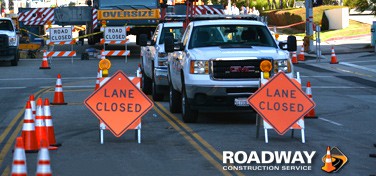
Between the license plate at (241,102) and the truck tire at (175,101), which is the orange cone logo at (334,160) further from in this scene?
the truck tire at (175,101)

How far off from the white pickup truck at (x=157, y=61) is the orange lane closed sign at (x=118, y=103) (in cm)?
685

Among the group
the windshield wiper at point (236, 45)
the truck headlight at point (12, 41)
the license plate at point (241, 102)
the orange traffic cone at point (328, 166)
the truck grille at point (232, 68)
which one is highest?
the windshield wiper at point (236, 45)

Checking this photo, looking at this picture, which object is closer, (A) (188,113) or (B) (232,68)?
(B) (232,68)

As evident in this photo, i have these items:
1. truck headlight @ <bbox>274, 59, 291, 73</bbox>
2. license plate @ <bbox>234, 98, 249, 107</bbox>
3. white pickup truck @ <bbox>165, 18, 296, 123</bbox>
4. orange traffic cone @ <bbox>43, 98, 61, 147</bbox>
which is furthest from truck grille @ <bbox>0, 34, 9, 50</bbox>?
orange traffic cone @ <bbox>43, 98, 61, 147</bbox>

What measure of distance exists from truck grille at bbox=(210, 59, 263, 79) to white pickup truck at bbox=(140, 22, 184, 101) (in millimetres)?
4617

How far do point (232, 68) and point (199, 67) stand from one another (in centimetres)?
61

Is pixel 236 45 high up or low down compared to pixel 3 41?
up

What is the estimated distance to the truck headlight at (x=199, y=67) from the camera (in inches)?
682

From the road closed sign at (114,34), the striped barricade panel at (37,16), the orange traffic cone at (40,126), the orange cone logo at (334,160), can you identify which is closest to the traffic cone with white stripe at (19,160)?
the orange cone logo at (334,160)

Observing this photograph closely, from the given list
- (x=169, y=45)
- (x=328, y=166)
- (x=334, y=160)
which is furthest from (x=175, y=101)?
(x=328, y=166)

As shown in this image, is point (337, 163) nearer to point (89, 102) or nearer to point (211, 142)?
point (211, 142)

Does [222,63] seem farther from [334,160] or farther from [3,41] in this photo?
[3,41]

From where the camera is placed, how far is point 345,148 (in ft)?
46.2

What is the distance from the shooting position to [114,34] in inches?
1608
